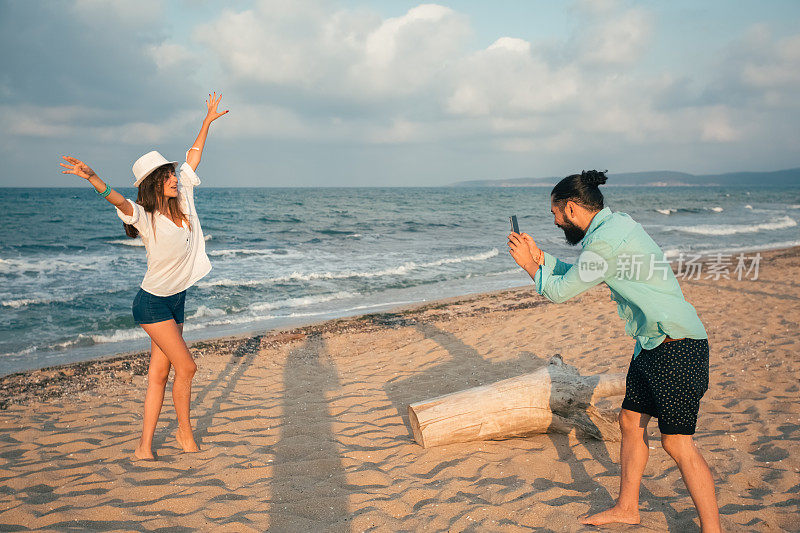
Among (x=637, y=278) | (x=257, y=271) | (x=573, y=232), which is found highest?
(x=573, y=232)

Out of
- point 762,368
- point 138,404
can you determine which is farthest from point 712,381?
point 138,404

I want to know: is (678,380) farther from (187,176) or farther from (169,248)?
(187,176)

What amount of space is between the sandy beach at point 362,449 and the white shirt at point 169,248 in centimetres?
147

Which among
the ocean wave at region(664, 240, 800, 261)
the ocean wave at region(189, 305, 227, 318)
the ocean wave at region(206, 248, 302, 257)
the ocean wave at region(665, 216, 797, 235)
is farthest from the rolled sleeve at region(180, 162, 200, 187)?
the ocean wave at region(665, 216, 797, 235)

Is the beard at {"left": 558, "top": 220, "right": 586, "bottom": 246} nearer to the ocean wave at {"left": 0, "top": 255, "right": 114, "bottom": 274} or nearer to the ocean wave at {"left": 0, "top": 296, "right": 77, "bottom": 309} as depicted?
the ocean wave at {"left": 0, "top": 296, "right": 77, "bottom": 309}

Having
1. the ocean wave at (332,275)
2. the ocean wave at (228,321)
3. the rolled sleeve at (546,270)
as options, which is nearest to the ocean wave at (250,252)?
the ocean wave at (332,275)

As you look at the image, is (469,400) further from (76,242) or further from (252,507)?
(76,242)

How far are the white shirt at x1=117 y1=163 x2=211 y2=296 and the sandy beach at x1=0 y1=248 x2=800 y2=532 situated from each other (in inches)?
57.8

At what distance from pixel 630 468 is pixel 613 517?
0.32 metres

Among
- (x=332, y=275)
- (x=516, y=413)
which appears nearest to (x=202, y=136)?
(x=516, y=413)

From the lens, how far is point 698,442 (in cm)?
411

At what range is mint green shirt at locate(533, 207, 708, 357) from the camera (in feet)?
8.37

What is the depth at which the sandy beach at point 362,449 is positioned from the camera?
3.18 metres

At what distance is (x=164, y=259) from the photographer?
12.0 feet
